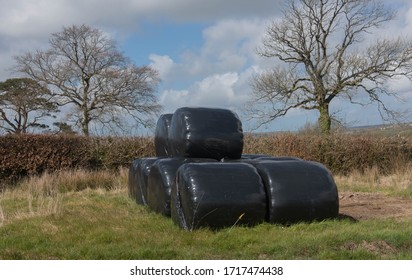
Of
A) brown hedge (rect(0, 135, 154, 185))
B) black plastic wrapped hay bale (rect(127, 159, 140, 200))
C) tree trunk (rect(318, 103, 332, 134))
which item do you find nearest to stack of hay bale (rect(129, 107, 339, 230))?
black plastic wrapped hay bale (rect(127, 159, 140, 200))

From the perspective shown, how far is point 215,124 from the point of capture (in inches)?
393

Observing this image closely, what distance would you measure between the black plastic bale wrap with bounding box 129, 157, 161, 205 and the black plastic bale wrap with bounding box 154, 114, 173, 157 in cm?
50

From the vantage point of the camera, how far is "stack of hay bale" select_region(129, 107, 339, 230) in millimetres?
7930

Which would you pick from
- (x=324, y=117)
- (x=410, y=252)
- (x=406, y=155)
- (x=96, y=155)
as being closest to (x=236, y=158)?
(x=410, y=252)

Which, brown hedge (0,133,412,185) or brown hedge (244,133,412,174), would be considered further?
brown hedge (244,133,412,174)

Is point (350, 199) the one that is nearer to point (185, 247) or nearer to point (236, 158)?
point (236, 158)

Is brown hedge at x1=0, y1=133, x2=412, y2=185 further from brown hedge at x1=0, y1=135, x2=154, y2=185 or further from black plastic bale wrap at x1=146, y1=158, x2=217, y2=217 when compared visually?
black plastic bale wrap at x1=146, y1=158, x2=217, y2=217

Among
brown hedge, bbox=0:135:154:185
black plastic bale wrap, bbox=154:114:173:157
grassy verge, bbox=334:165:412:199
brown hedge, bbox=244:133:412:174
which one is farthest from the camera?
brown hedge, bbox=244:133:412:174

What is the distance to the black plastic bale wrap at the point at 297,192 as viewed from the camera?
825cm

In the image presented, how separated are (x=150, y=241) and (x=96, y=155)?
481 inches

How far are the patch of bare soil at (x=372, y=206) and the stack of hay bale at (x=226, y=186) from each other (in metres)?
1.57

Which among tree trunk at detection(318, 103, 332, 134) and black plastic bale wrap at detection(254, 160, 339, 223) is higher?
tree trunk at detection(318, 103, 332, 134)

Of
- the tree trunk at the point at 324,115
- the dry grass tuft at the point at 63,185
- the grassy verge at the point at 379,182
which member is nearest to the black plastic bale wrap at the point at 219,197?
the grassy verge at the point at 379,182

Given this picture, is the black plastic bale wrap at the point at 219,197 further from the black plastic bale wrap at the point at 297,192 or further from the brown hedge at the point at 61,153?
the brown hedge at the point at 61,153
